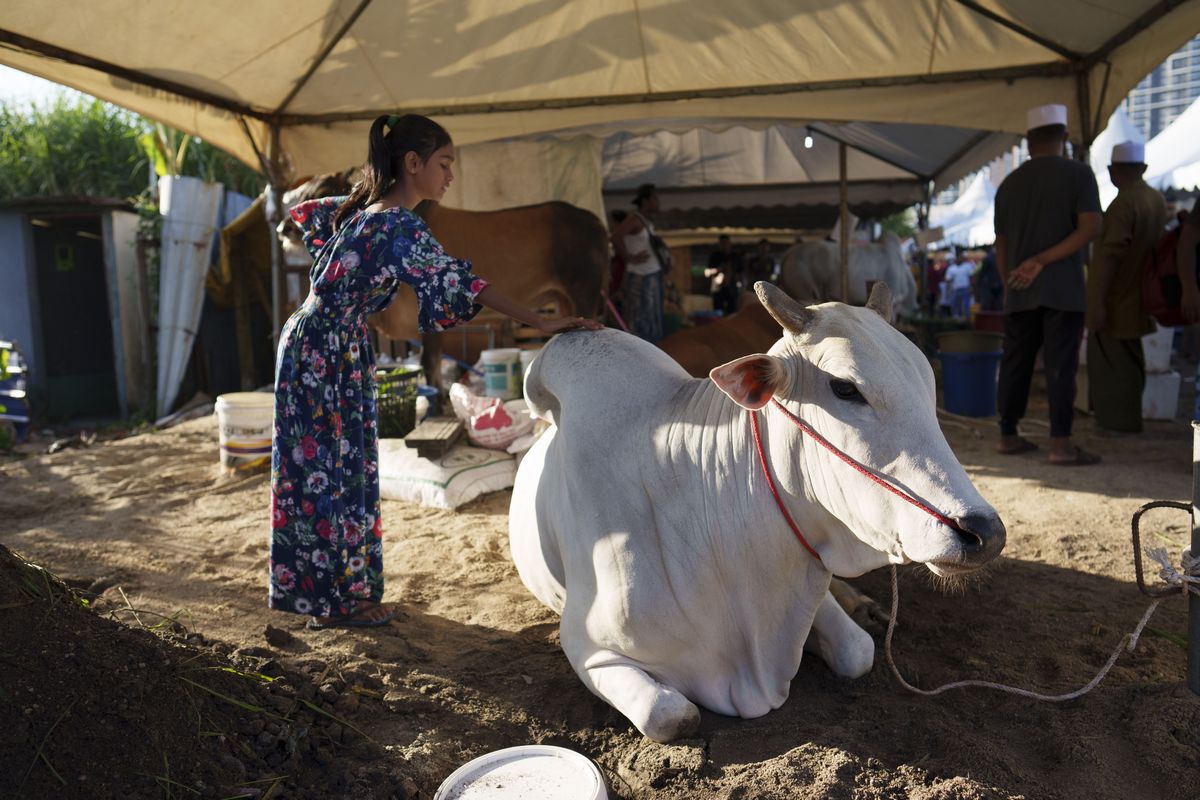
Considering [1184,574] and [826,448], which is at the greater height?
[826,448]

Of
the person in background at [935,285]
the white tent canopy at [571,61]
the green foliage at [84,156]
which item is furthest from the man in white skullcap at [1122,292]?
the green foliage at [84,156]

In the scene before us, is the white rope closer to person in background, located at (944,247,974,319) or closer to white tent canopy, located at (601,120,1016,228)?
white tent canopy, located at (601,120,1016,228)

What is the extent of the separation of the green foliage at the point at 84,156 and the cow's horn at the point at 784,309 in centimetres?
1373

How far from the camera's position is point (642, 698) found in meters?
2.00

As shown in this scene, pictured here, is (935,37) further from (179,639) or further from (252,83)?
(179,639)

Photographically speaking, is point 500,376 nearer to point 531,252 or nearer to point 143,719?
point 531,252

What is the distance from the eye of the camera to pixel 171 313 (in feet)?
31.6

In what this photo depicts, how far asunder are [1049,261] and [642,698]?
3842 millimetres

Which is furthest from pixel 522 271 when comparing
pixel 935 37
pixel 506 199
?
pixel 935 37

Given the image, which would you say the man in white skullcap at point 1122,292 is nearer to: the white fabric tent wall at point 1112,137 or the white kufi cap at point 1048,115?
the white kufi cap at point 1048,115

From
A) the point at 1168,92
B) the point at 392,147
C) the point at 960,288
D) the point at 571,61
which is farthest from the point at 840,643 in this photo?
the point at 1168,92

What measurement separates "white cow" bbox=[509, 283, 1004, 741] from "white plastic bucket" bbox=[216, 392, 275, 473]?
3.40 m

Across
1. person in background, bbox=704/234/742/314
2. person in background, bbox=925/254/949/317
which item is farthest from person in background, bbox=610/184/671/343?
person in background, bbox=925/254/949/317

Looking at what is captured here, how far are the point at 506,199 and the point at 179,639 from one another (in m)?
6.02
